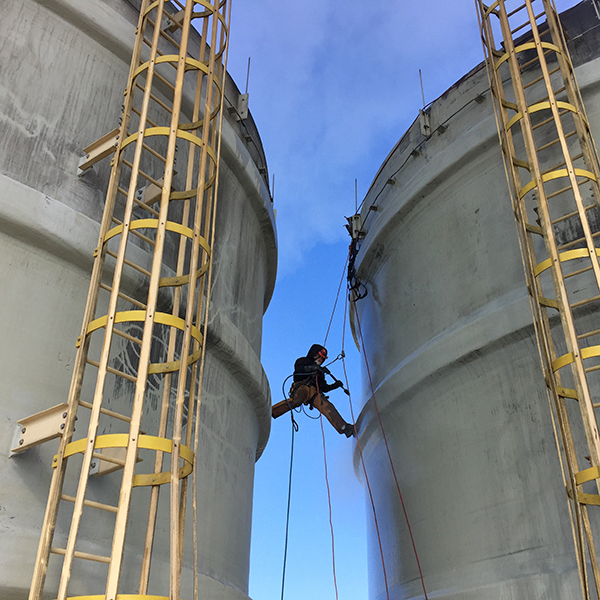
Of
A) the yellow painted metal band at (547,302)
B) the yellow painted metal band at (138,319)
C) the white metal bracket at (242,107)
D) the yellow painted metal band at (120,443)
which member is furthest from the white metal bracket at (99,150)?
the yellow painted metal band at (547,302)

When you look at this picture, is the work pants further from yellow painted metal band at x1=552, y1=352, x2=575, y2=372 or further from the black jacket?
yellow painted metal band at x1=552, y1=352, x2=575, y2=372

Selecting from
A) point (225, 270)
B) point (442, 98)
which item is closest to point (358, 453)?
point (225, 270)

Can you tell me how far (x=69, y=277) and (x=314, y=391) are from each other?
7569 millimetres

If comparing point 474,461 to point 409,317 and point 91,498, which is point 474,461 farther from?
point 91,498

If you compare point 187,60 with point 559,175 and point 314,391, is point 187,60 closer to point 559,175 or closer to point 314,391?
point 559,175

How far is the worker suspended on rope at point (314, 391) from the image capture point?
13.6 metres

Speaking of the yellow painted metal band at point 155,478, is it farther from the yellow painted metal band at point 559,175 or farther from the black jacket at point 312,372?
the black jacket at point 312,372

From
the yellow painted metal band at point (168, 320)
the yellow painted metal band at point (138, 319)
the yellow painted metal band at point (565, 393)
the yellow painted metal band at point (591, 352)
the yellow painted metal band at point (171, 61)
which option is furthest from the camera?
the yellow painted metal band at point (171, 61)

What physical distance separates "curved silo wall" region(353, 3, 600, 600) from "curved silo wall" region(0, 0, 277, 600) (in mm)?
2482

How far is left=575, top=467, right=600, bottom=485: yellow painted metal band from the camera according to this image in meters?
5.84

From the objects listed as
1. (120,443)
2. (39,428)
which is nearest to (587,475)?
(120,443)

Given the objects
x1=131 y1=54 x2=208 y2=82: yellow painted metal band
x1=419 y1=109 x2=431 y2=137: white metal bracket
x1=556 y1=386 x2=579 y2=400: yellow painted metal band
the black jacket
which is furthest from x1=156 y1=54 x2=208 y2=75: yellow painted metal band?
the black jacket

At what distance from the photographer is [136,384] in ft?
17.3

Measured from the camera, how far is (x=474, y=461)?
8859mm
